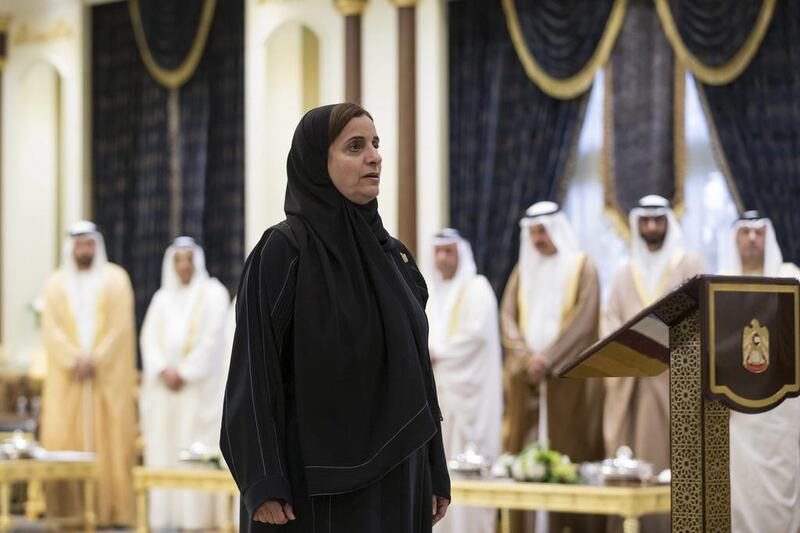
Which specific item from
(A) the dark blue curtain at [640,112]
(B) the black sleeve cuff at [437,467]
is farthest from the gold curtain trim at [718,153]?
(B) the black sleeve cuff at [437,467]

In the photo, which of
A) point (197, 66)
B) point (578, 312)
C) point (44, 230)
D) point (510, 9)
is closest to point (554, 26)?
point (510, 9)

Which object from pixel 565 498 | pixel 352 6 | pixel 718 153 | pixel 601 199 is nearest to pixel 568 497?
pixel 565 498

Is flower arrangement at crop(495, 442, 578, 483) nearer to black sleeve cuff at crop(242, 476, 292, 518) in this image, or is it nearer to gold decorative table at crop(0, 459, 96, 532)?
gold decorative table at crop(0, 459, 96, 532)

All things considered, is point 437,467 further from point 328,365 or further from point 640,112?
point 640,112

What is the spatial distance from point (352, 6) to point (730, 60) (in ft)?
9.48

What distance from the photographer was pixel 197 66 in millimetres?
11070

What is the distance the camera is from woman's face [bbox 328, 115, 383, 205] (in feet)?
9.44

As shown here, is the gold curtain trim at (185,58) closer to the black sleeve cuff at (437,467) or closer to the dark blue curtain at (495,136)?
the dark blue curtain at (495,136)

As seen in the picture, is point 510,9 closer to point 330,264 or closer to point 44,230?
point 44,230

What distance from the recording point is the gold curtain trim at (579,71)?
9109 millimetres

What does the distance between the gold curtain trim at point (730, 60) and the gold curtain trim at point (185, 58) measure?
3808 mm

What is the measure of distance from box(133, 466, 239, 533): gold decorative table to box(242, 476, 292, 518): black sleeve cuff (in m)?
4.71

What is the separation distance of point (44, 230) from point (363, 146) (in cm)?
956

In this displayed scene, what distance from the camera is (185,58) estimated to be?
1109cm
